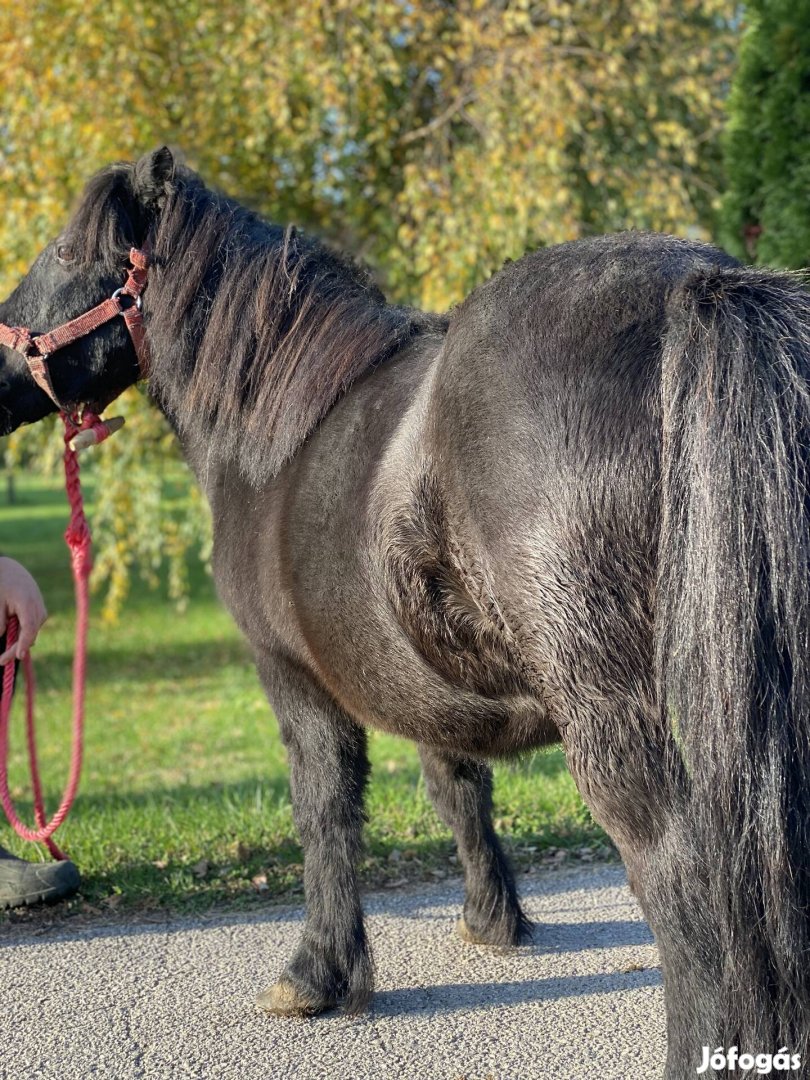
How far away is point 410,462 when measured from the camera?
2.49 m

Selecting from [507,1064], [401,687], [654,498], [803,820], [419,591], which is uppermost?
[654,498]

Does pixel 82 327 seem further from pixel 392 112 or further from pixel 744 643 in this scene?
pixel 392 112

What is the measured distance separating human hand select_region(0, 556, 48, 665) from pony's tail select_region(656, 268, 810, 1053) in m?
2.42

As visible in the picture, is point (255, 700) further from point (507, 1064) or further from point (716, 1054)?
point (716, 1054)

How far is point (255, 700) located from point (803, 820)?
10.2 metres

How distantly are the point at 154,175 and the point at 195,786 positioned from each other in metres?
4.87

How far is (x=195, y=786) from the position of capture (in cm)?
727

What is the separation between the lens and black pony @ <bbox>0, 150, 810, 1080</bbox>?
2066mm

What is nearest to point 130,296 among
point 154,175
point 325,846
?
point 154,175

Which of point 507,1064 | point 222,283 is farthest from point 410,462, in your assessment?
point 507,1064

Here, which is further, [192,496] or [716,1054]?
[192,496]

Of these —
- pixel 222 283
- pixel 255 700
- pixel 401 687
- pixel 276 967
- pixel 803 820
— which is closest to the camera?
pixel 803 820

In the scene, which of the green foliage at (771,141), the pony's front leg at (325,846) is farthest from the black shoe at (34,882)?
the green foliage at (771,141)

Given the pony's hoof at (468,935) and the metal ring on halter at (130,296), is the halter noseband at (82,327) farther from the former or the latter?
the pony's hoof at (468,935)
